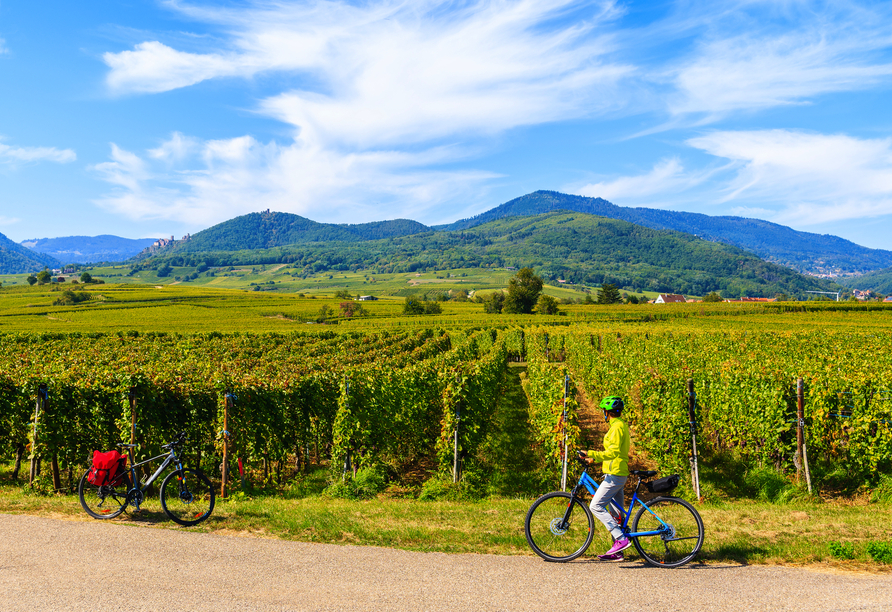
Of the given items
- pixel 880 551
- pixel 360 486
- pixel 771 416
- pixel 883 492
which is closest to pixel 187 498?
pixel 360 486

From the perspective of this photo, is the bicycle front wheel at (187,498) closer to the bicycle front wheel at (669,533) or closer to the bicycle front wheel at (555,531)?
the bicycle front wheel at (555,531)

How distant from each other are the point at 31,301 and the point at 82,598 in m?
118

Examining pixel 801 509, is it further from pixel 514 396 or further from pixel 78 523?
pixel 514 396

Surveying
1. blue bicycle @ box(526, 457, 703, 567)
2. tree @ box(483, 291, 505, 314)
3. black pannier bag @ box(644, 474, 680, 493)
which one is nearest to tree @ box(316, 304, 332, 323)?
tree @ box(483, 291, 505, 314)

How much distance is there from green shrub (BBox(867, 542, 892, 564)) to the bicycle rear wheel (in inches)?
430

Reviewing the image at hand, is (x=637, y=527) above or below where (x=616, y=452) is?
below

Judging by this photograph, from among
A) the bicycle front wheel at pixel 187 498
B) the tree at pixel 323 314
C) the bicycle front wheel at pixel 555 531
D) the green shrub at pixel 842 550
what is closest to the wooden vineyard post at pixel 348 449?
the bicycle front wheel at pixel 187 498

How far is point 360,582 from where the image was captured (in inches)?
239

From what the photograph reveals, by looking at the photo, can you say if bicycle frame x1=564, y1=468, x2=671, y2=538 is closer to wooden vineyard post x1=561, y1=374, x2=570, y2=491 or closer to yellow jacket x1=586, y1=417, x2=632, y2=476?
yellow jacket x1=586, y1=417, x2=632, y2=476

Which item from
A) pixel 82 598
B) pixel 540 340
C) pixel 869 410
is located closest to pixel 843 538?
pixel 869 410

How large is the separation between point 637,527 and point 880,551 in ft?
9.70

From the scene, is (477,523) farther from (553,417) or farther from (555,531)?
(553,417)

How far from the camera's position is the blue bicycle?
6742mm

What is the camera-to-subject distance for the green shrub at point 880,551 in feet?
21.2
